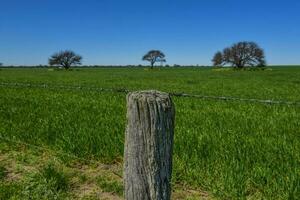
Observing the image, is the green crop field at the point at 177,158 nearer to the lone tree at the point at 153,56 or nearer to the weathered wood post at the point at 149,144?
the weathered wood post at the point at 149,144

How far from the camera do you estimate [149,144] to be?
2998mm

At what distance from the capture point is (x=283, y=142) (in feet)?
25.6

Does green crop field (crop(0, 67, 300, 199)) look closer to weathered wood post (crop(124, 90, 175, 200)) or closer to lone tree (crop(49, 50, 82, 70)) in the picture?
weathered wood post (crop(124, 90, 175, 200))

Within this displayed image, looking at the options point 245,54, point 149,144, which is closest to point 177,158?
point 149,144

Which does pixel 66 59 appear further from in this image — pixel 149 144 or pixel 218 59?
pixel 149 144

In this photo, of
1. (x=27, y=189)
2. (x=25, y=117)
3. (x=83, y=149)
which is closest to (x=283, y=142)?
(x=83, y=149)

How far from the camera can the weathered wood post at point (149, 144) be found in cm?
299

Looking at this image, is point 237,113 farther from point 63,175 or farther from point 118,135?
point 63,175

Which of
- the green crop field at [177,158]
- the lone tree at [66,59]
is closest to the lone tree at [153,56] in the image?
the lone tree at [66,59]

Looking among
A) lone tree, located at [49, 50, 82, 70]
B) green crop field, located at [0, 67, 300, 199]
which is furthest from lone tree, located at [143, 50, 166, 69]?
green crop field, located at [0, 67, 300, 199]

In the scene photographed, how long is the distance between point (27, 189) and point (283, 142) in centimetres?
475

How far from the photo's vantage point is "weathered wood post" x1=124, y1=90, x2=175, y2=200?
118 inches

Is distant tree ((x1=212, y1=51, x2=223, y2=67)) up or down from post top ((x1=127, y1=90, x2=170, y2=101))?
down

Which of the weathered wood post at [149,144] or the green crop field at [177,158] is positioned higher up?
the weathered wood post at [149,144]
